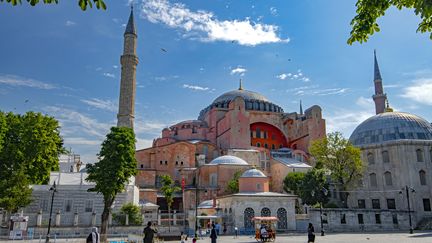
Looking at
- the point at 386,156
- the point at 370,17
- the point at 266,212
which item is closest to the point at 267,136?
the point at 386,156

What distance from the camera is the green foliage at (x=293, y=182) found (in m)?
31.4

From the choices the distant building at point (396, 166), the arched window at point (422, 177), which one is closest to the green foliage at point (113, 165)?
the distant building at point (396, 166)

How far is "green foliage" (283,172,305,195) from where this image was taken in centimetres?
3142

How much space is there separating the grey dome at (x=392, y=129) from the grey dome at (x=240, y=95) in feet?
53.5

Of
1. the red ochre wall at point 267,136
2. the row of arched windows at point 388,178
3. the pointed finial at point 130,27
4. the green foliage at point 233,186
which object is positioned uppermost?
the pointed finial at point 130,27

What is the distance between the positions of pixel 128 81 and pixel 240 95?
18.9 m

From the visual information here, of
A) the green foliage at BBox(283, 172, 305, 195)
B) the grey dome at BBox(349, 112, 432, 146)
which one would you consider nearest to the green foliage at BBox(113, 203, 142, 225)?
the green foliage at BBox(283, 172, 305, 195)

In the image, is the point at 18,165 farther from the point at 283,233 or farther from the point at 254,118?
the point at 254,118

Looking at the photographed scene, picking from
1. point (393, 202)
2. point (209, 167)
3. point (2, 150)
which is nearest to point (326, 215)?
point (393, 202)

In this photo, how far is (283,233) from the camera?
24.3 m

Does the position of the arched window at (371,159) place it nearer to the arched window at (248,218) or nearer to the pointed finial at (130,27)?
the arched window at (248,218)

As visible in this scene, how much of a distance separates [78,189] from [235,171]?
1404 cm

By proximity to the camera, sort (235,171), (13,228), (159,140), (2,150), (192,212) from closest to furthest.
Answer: (13,228) → (2,150) → (192,212) → (235,171) → (159,140)

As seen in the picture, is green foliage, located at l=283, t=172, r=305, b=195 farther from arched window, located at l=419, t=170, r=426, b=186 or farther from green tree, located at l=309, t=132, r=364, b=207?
arched window, located at l=419, t=170, r=426, b=186
